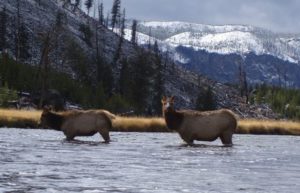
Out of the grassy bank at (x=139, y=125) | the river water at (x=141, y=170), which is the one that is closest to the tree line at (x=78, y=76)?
the grassy bank at (x=139, y=125)

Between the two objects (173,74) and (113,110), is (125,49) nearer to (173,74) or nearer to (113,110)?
(173,74)

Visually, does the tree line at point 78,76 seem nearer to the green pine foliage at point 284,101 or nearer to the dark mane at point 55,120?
the green pine foliage at point 284,101

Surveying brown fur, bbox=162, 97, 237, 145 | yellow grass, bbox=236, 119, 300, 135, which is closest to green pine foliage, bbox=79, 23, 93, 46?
yellow grass, bbox=236, 119, 300, 135

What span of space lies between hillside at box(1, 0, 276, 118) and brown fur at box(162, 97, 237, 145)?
46792mm

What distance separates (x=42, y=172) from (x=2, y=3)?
160 m

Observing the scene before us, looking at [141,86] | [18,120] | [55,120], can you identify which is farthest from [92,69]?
[55,120]

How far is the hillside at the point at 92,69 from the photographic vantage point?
3861 inches

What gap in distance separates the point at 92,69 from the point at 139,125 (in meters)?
105

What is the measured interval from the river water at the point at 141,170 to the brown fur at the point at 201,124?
155 inches

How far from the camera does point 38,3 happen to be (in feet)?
618

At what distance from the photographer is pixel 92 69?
475ft

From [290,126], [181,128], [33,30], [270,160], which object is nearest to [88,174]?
[270,160]

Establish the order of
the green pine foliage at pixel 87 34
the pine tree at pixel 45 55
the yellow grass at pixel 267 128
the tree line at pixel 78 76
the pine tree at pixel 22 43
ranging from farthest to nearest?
the green pine foliage at pixel 87 34, the pine tree at pixel 22 43, the tree line at pixel 78 76, the pine tree at pixel 45 55, the yellow grass at pixel 267 128

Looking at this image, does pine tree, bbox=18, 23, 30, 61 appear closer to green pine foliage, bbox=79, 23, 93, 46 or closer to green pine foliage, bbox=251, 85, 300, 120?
green pine foliage, bbox=79, 23, 93, 46
